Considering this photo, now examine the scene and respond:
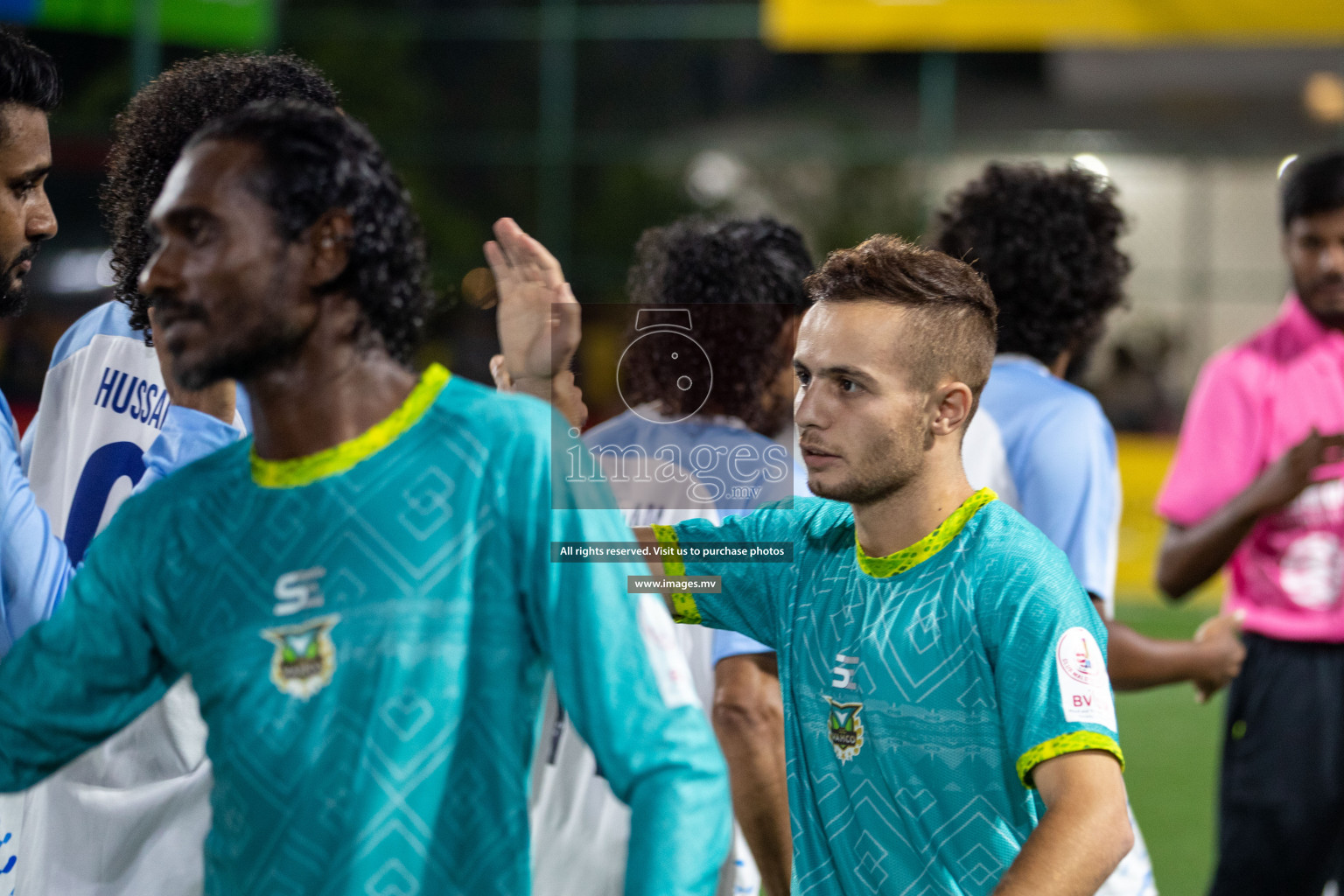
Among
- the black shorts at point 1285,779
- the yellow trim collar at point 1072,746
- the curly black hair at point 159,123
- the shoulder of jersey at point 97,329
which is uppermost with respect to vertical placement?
the curly black hair at point 159,123

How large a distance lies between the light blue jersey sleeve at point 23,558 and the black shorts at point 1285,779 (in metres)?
3.42

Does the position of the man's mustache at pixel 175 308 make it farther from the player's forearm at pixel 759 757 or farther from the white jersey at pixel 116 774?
the player's forearm at pixel 759 757

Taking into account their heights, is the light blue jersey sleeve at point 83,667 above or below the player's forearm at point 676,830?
above

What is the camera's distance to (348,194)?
1764 millimetres

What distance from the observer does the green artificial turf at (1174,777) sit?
5883 mm

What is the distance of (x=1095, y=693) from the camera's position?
212 centimetres

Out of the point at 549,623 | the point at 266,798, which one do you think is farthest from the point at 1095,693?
the point at 266,798

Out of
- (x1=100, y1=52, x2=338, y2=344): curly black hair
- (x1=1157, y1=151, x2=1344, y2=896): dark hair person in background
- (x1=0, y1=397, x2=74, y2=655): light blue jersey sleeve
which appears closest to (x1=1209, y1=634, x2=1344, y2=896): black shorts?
(x1=1157, y1=151, x2=1344, y2=896): dark hair person in background

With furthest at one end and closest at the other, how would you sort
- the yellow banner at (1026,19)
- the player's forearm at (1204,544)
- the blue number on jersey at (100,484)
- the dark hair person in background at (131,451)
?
the yellow banner at (1026,19) → the player's forearm at (1204,544) → the blue number on jersey at (100,484) → the dark hair person in background at (131,451)

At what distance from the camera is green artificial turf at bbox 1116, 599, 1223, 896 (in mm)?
5883

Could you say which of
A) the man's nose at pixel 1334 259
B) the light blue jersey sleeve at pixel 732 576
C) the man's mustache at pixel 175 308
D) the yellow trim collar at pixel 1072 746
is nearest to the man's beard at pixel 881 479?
the light blue jersey sleeve at pixel 732 576

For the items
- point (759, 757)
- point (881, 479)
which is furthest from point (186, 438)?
point (759, 757)

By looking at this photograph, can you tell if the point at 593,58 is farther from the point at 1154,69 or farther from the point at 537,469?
the point at 537,469

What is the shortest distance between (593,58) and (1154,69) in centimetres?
1115
